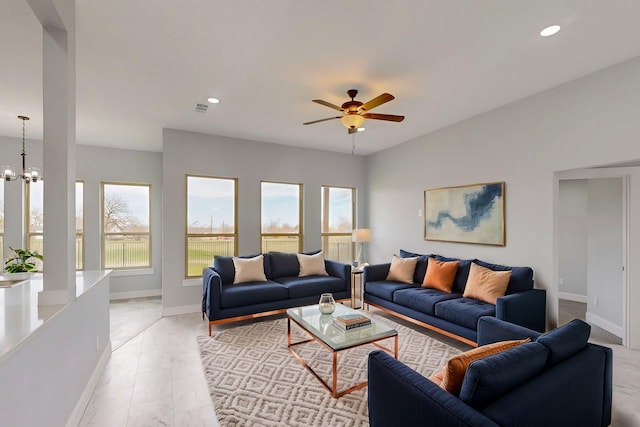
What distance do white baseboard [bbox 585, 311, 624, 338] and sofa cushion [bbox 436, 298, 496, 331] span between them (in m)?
1.73

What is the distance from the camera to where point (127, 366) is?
2947 millimetres

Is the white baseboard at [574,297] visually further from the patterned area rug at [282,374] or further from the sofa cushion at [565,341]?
the sofa cushion at [565,341]

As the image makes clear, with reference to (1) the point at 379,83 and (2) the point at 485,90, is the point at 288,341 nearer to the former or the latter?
(1) the point at 379,83

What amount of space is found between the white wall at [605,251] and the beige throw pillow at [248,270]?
4541 mm

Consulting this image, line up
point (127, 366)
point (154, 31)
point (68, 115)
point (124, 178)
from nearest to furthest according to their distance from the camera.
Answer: point (68, 115) < point (154, 31) < point (127, 366) < point (124, 178)

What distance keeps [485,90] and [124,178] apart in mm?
6162

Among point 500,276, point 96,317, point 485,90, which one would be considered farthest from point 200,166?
point 500,276

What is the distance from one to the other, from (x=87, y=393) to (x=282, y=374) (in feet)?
5.16

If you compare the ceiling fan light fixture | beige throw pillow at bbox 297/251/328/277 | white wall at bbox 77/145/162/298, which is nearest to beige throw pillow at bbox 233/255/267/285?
beige throw pillow at bbox 297/251/328/277

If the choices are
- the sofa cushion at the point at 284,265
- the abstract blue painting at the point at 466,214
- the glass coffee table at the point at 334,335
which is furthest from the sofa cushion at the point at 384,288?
the sofa cushion at the point at 284,265

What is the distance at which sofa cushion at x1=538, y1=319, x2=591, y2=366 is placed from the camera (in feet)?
5.22

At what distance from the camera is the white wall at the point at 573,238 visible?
16.0ft

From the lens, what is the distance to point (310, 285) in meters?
4.38

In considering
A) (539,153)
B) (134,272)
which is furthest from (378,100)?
(134,272)
